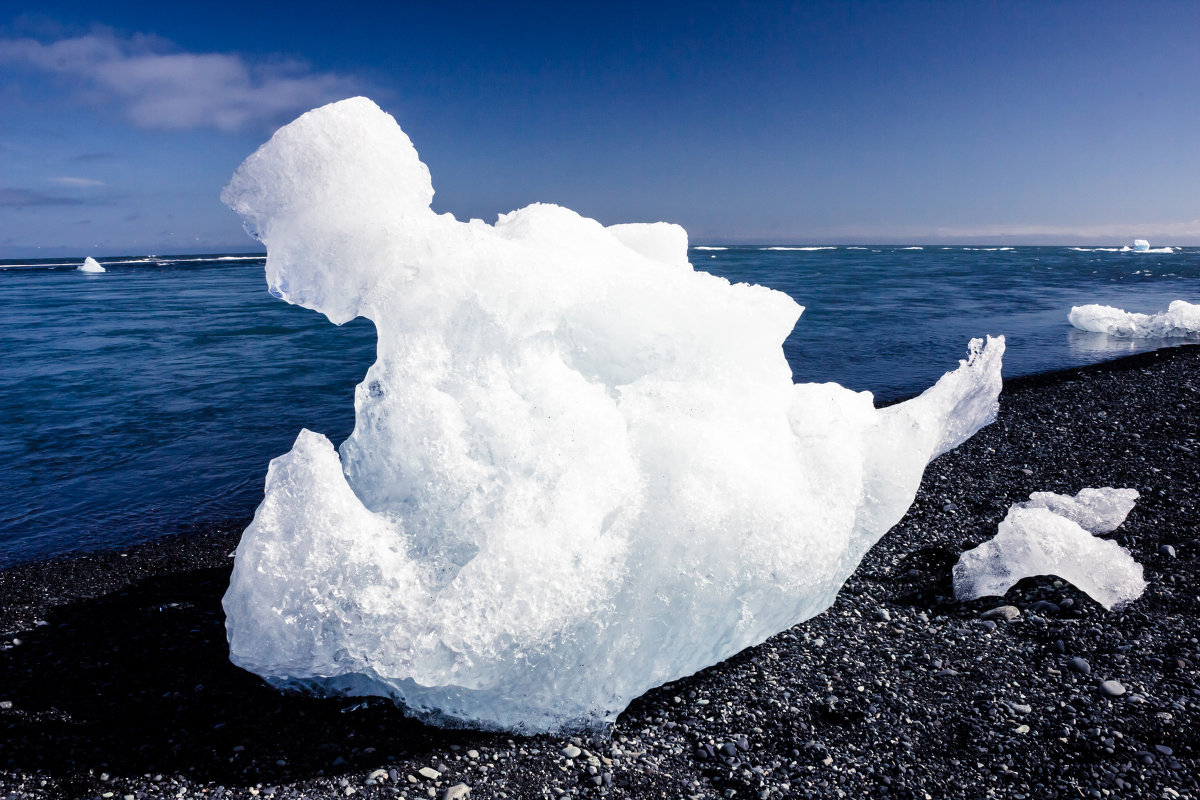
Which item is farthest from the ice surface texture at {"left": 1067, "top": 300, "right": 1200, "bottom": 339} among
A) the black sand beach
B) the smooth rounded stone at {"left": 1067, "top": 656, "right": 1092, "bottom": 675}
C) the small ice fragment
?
the smooth rounded stone at {"left": 1067, "top": 656, "right": 1092, "bottom": 675}

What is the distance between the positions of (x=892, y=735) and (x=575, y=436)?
7.95 ft

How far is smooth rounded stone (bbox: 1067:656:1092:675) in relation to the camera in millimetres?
4113

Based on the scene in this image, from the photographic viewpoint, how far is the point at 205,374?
1520cm

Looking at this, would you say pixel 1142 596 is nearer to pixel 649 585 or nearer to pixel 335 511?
pixel 649 585

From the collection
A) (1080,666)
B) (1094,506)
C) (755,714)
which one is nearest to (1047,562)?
(1080,666)

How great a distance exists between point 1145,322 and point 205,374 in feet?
75.8

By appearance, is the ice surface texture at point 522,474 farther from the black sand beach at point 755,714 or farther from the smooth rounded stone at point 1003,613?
the smooth rounded stone at point 1003,613

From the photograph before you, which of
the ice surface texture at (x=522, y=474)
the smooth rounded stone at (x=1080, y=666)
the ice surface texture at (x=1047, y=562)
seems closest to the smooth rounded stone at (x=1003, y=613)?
the ice surface texture at (x=1047, y=562)

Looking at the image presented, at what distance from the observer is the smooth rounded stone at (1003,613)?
15.4ft

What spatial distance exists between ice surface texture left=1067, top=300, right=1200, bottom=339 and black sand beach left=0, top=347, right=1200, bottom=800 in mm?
14746

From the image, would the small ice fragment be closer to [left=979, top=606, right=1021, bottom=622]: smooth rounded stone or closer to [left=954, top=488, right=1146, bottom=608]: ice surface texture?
[left=954, top=488, right=1146, bottom=608]: ice surface texture

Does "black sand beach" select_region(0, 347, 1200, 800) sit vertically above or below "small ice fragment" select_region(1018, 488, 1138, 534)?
below

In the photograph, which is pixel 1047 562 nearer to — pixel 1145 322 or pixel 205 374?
pixel 205 374

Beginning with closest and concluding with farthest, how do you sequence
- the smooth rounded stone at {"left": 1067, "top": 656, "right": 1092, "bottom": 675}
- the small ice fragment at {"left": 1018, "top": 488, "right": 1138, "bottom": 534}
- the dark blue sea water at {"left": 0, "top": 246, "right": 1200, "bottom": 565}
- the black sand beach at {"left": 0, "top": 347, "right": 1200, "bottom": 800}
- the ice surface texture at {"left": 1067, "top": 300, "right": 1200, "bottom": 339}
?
the black sand beach at {"left": 0, "top": 347, "right": 1200, "bottom": 800} → the smooth rounded stone at {"left": 1067, "top": 656, "right": 1092, "bottom": 675} → the small ice fragment at {"left": 1018, "top": 488, "right": 1138, "bottom": 534} → the dark blue sea water at {"left": 0, "top": 246, "right": 1200, "bottom": 565} → the ice surface texture at {"left": 1067, "top": 300, "right": 1200, "bottom": 339}
